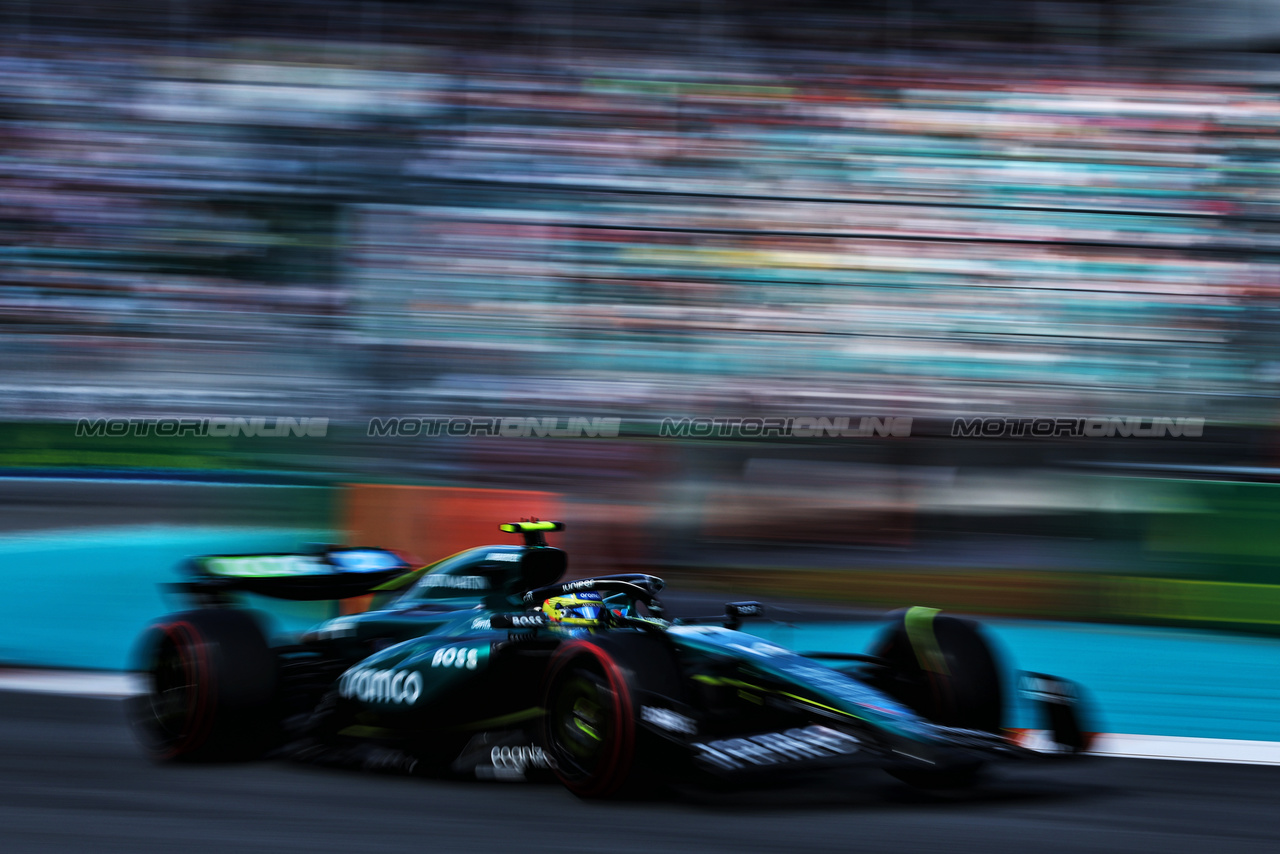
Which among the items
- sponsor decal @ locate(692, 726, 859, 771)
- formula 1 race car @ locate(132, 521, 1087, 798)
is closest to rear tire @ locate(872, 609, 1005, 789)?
formula 1 race car @ locate(132, 521, 1087, 798)

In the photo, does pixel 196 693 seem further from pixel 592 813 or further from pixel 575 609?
pixel 592 813

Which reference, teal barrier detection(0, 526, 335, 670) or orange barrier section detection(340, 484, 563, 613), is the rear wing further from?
orange barrier section detection(340, 484, 563, 613)

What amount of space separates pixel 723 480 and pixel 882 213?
8.78 feet

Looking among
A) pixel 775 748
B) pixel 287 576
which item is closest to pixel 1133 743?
pixel 775 748

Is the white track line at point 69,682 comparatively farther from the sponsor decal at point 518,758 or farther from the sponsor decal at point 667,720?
the sponsor decal at point 667,720

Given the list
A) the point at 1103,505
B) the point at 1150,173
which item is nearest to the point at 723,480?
the point at 1103,505

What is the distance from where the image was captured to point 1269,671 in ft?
16.8

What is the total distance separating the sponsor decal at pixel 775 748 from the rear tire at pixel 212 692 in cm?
148

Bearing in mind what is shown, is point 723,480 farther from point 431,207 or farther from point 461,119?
point 461,119

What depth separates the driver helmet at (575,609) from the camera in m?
3.77

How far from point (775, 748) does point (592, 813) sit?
0.46 meters

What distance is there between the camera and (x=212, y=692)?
392 cm

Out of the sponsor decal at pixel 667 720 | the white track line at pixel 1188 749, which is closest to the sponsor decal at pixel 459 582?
the sponsor decal at pixel 667 720

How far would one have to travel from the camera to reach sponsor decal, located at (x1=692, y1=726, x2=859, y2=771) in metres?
3.18
